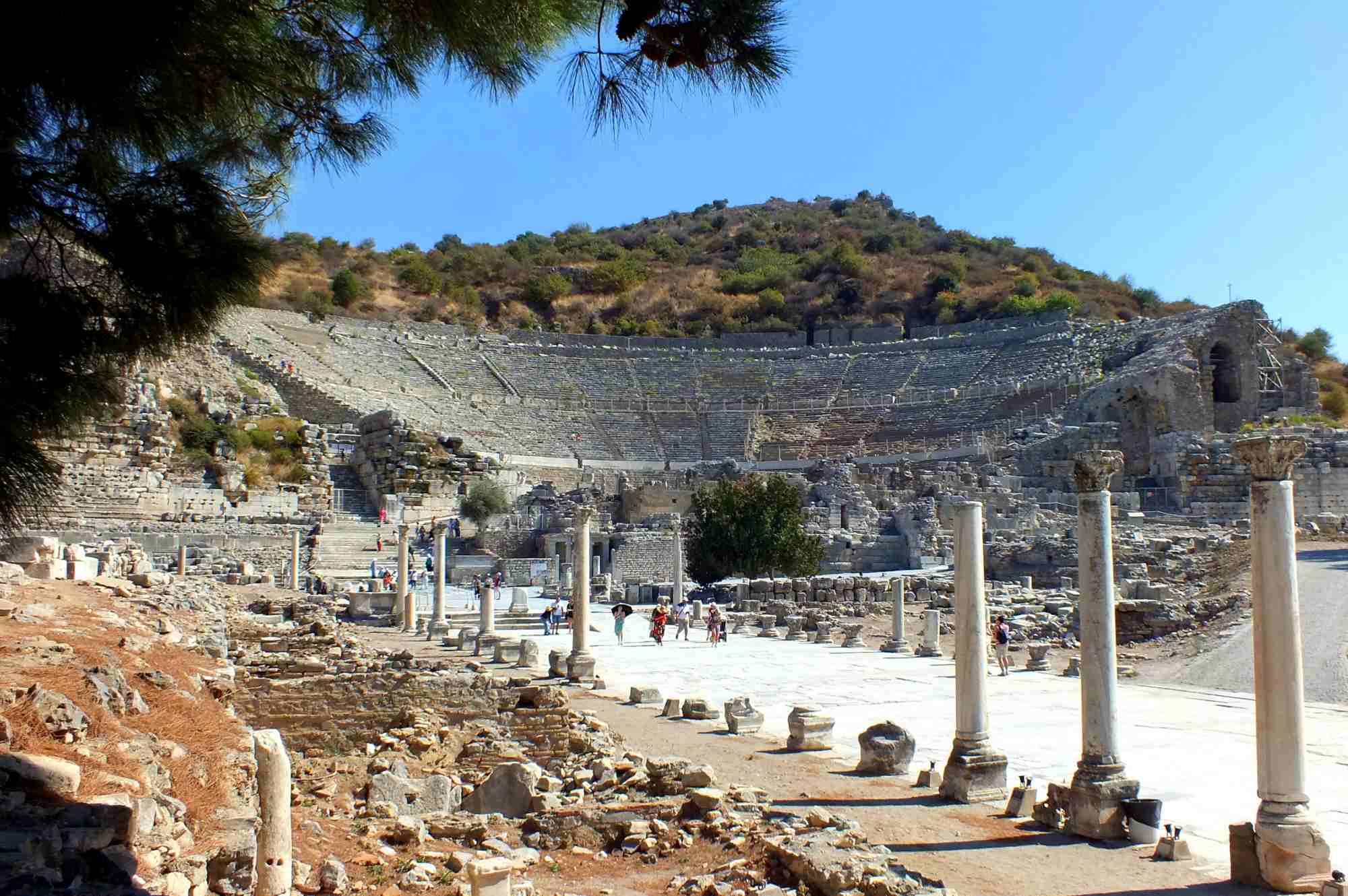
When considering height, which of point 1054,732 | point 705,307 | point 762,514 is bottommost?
point 1054,732

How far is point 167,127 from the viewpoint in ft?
16.7

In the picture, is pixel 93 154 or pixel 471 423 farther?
pixel 471 423

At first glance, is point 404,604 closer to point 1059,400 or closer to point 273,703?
point 273,703

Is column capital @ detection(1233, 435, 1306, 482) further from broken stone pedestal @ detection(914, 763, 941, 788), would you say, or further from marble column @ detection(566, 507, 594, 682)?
marble column @ detection(566, 507, 594, 682)

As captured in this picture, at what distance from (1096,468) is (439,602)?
1676cm

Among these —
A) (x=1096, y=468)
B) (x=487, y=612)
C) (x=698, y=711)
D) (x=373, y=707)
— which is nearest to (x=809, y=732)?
(x=698, y=711)

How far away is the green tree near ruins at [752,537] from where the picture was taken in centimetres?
3033

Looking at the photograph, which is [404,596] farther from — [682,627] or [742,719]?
[742,719]

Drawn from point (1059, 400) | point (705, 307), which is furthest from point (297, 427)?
point (705, 307)

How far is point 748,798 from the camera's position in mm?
7301

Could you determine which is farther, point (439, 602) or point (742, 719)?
point (439, 602)

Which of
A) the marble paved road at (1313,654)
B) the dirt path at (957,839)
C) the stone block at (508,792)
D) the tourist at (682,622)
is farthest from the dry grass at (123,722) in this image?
the tourist at (682,622)

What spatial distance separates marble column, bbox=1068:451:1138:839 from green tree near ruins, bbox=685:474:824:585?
72.6ft

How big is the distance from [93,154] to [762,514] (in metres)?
26.4
